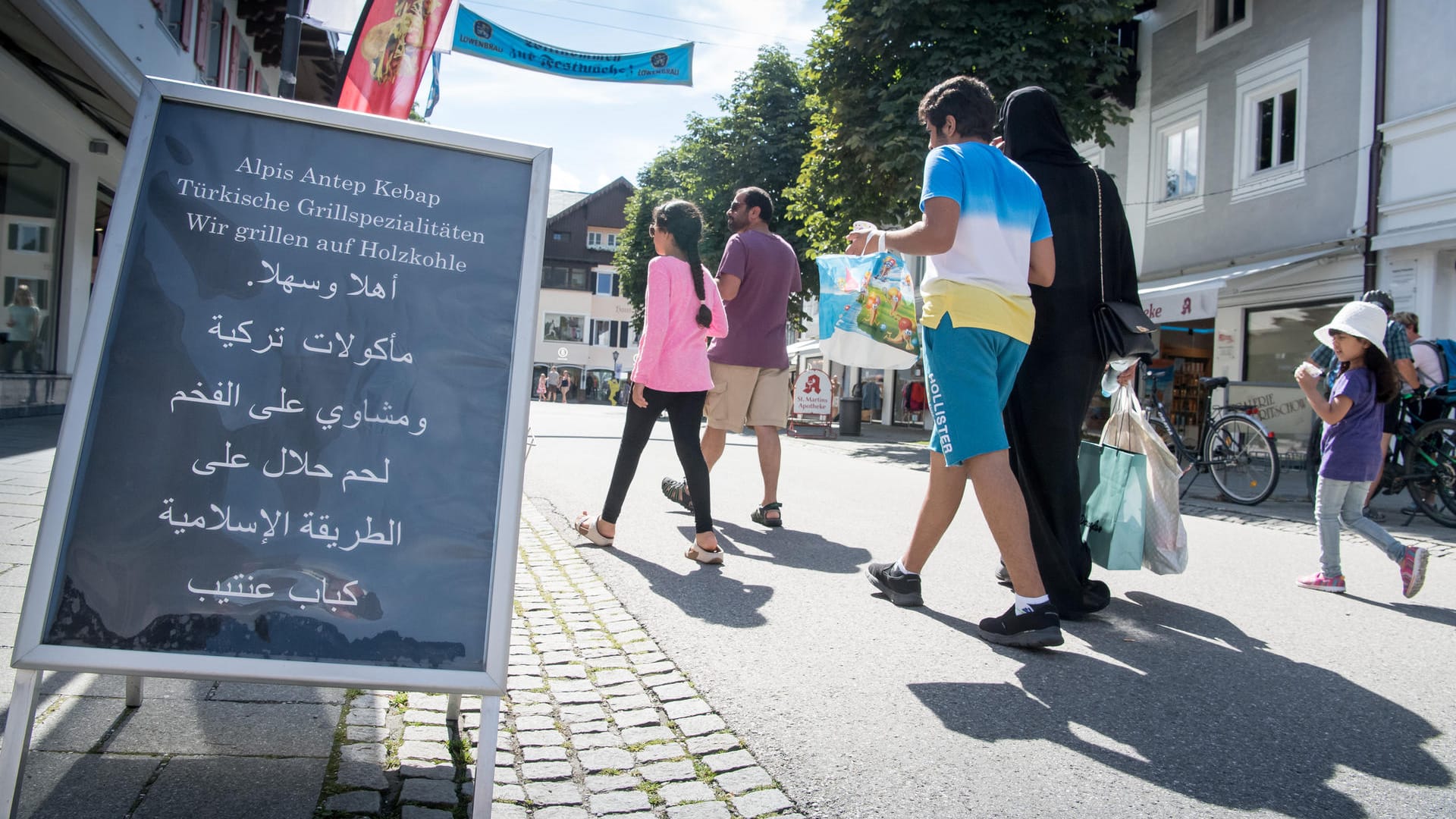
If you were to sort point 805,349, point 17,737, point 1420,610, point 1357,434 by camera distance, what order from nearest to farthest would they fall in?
point 17,737 < point 1420,610 < point 1357,434 < point 805,349

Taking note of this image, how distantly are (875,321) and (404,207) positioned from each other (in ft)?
11.2

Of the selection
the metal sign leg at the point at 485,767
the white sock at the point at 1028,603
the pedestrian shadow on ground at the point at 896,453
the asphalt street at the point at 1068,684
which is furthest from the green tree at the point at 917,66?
the metal sign leg at the point at 485,767

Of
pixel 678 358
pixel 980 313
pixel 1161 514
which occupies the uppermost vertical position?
pixel 980 313

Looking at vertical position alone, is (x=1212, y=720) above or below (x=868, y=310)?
below

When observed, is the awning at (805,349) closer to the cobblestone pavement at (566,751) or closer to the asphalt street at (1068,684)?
the asphalt street at (1068,684)

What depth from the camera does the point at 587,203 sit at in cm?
6894

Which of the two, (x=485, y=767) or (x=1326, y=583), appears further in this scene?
(x=1326, y=583)

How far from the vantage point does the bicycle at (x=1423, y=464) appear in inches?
318

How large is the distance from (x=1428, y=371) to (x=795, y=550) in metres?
6.42

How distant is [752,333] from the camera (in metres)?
6.19

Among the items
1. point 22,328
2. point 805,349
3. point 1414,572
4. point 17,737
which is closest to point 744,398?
point 1414,572

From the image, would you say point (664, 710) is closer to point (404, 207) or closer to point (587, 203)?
point (404, 207)

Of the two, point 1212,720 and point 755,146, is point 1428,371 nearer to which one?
point 1212,720

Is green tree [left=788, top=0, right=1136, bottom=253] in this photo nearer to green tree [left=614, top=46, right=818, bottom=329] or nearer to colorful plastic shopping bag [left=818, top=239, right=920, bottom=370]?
green tree [left=614, top=46, right=818, bottom=329]
